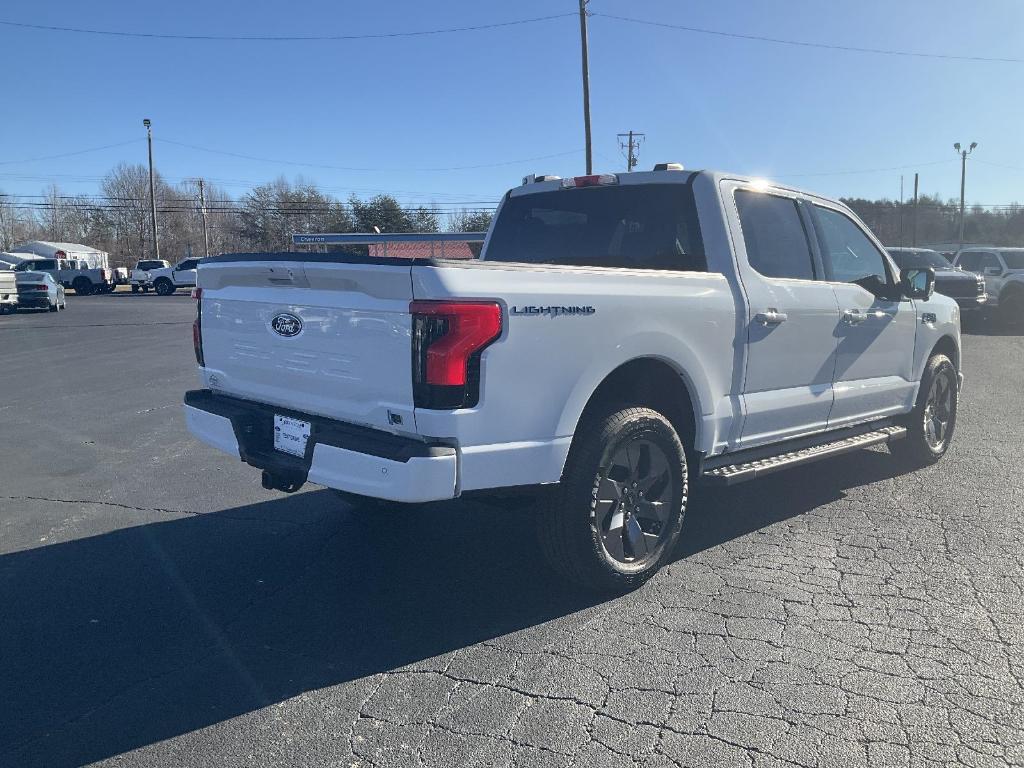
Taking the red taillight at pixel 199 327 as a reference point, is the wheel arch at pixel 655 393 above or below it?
below

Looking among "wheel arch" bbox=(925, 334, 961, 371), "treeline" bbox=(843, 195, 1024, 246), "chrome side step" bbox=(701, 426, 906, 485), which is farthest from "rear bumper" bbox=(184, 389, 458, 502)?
"treeline" bbox=(843, 195, 1024, 246)

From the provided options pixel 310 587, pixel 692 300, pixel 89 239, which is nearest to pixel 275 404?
pixel 310 587

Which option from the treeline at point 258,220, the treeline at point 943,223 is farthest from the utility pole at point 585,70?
the treeline at point 943,223

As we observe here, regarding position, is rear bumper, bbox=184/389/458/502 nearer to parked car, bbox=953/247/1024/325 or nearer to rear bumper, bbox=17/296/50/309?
parked car, bbox=953/247/1024/325

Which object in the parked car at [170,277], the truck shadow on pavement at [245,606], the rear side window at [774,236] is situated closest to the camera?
the truck shadow on pavement at [245,606]

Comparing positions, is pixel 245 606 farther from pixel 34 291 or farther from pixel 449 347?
pixel 34 291

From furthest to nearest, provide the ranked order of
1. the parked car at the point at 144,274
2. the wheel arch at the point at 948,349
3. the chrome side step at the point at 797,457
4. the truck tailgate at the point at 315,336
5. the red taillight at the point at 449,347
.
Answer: the parked car at the point at 144,274, the wheel arch at the point at 948,349, the chrome side step at the point at 797,457, the truck tailgate at the point at 315,336, the red taillight at the point at 449,347

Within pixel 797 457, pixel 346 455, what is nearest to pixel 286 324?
pixel 346 455

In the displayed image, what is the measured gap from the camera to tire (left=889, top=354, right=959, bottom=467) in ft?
21.7

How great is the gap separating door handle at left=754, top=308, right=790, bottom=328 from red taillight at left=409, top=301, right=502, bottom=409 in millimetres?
1994

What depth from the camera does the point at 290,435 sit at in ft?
12.8

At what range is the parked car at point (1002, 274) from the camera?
65.0 ft

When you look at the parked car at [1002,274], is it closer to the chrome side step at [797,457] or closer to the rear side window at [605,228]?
the chrome side step at [797,457]

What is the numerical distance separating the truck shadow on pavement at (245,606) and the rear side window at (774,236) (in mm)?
1580
